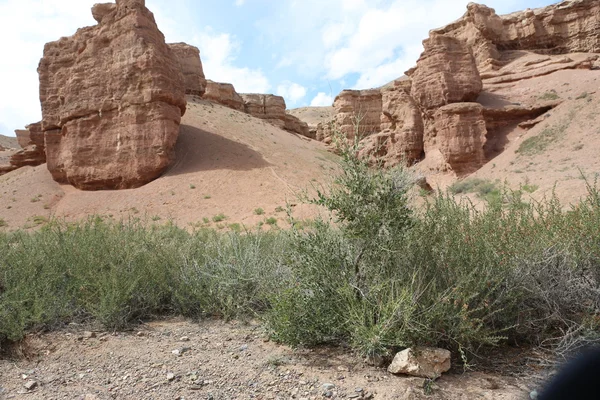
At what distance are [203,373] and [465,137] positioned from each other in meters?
20.6

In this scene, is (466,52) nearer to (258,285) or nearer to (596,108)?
(596,108)

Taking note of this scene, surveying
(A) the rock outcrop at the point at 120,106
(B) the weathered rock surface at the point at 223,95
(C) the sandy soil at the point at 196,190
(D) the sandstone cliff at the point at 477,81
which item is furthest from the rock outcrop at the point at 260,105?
(A) the rock outcrop at the point at 120,106

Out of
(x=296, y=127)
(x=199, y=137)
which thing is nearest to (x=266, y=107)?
(x=296, y=127)

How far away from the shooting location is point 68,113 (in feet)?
71.7

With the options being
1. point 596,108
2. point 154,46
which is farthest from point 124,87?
point 596,108

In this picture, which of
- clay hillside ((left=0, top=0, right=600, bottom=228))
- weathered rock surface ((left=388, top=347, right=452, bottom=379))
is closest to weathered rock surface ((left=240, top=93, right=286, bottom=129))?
clay hillside ((left=0, top=0, right=600, bottom=228))

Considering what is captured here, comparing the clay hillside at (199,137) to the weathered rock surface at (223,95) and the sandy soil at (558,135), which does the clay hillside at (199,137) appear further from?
the weathered rock surface at (223,95)

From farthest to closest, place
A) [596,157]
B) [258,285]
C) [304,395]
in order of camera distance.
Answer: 1. [596,157]
2. [258,285]
3. [304,395]

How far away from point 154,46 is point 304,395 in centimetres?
2263

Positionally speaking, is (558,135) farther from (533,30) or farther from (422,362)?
(422,362)

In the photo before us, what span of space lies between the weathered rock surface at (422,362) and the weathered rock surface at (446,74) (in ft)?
69.1

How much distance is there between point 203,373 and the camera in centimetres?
336

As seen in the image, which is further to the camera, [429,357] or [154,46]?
[154,46]

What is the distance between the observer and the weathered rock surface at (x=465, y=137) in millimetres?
20797
